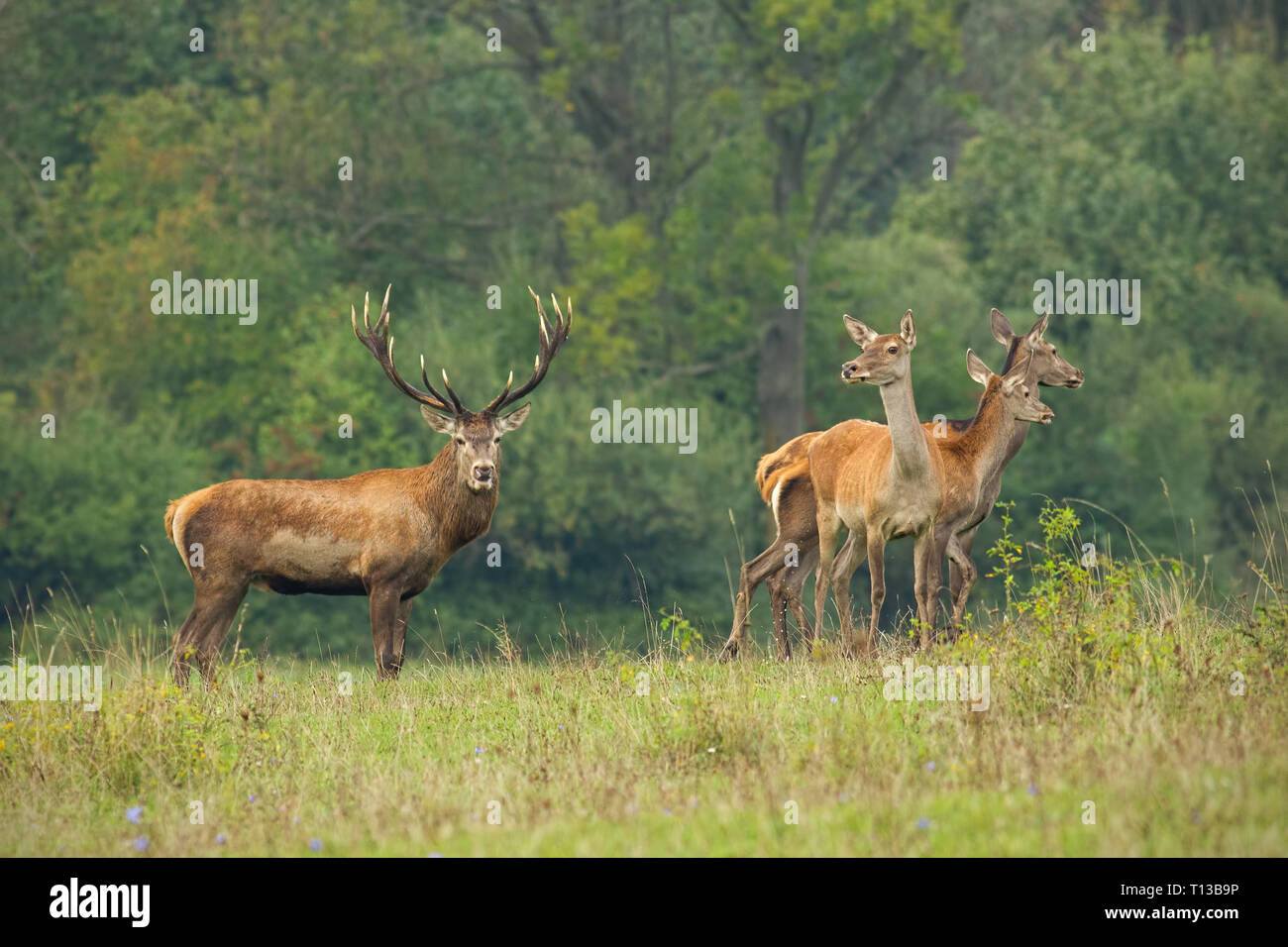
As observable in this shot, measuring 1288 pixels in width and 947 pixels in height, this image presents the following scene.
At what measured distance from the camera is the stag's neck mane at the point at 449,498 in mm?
10789

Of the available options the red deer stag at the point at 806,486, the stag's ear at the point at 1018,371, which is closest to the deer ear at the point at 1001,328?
the red deer stag at the point at 806,486

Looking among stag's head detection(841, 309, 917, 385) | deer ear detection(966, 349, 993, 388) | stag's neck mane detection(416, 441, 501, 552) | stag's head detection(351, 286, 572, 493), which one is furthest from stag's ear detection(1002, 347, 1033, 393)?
stag's neck mane detection(416, 441, 501, 552)

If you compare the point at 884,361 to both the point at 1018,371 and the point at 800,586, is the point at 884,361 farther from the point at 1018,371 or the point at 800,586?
the point at 800,586

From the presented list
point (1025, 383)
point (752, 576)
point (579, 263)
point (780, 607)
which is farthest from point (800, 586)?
point (579, 263)

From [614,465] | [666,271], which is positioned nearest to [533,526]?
[614,465]

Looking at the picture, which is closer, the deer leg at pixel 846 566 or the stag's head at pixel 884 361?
the stag's head at pixel 884 361

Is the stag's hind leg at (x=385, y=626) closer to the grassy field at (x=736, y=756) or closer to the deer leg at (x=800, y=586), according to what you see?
the grassy field at (x=736, y=756)

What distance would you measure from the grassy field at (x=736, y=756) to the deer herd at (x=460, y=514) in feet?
2.82

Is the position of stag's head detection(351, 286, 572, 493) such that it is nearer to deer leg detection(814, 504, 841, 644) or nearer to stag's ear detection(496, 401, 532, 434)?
stag's ear detection(496, 401, 532, 434)

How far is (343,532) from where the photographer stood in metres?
10.7

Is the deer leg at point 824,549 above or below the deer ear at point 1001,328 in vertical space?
below

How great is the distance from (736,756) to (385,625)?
12.1 feet

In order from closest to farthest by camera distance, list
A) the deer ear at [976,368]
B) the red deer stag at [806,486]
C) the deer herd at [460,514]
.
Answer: the deer herd at [460,514], the red deer stag at [806,486], the deer ear at [976,368]

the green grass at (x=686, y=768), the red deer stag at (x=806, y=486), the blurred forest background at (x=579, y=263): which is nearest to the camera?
the green grass at (x=686, y=768)
